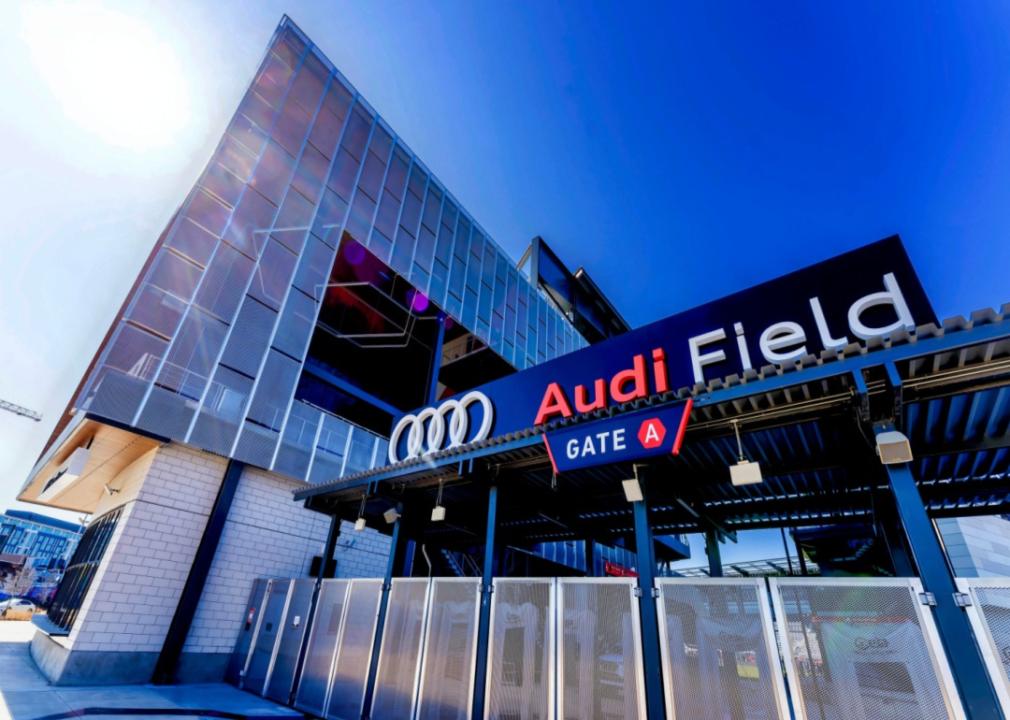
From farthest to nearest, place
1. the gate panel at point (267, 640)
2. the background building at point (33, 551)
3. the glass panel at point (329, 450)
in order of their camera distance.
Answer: the background building at point (33, 551) < the glass panel at point (329, 450) < the gate panel at point (267, 640)

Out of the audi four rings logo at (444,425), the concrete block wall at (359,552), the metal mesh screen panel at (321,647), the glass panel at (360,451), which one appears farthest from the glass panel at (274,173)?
the metal mesh screen panel at (321,647)

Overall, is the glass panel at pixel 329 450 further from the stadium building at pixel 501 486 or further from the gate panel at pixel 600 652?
the gate panel at pixel 600 652

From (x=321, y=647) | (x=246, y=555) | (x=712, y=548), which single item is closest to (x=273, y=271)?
(x=246, y=555)

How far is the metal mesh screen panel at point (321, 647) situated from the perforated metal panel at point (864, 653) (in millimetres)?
7618

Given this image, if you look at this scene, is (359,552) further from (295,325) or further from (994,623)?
(994,623)

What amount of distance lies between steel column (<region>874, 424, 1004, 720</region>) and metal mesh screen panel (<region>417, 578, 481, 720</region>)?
5.20m

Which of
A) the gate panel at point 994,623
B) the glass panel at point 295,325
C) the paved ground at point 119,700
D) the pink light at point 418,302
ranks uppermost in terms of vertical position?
the pink light at point 418,302

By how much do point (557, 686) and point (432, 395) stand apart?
48.9 feet

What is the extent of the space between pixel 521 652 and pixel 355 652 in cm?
367

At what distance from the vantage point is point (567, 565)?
2367 cm

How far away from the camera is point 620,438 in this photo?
18.8 ft

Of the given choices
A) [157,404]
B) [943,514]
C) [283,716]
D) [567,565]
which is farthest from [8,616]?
[943,514]

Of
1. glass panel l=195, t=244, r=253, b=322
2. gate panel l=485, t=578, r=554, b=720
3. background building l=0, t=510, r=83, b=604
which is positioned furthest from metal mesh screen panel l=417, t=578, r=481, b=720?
background building l=0, t=510, r=83, b=604

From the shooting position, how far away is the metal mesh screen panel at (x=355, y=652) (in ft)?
24.2
